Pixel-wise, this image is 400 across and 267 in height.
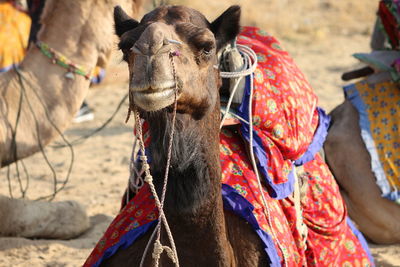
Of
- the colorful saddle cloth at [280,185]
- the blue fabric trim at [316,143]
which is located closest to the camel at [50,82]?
Result: the colorful saddle cloth at [280,185]

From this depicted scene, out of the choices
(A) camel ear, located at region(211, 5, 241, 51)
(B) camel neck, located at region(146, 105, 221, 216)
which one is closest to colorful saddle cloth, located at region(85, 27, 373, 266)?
(B) camel neck, located at region(146, 105, 221, 216)

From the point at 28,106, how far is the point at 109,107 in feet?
10.5

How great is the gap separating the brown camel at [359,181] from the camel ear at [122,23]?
223 cm

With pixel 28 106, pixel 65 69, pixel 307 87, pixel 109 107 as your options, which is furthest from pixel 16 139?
pixel 109 107

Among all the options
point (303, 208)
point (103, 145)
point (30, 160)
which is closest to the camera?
point (303, 208)

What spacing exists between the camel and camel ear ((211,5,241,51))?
64.2 inches

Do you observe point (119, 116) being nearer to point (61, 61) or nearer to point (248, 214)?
point (61, 61)

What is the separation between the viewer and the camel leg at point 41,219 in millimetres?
4086

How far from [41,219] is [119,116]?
9.59 feet

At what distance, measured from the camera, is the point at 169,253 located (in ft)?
7.71

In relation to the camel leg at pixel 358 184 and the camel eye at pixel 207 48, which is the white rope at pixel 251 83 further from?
the camel leg at pixel 358 184

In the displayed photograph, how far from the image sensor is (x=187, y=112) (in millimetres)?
2232

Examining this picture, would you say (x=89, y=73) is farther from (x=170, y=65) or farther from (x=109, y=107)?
(x=109, y=107)

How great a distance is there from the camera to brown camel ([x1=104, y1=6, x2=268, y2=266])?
79.4 inches
